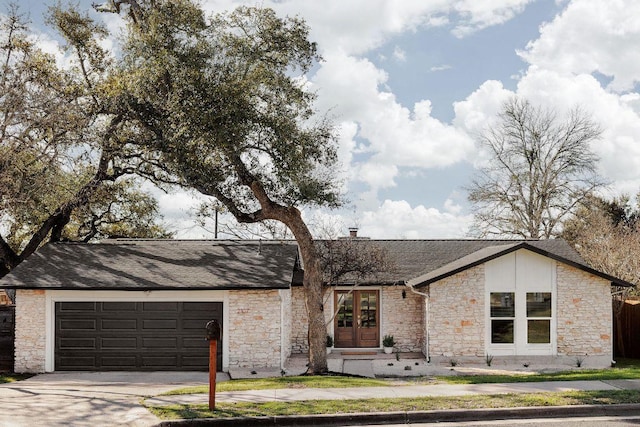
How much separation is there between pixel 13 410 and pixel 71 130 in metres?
8.22

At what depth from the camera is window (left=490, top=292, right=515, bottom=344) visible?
20094mm

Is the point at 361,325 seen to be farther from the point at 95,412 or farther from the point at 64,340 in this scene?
the point at 95,412

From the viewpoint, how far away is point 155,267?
1955cm

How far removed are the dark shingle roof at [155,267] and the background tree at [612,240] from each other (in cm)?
1249

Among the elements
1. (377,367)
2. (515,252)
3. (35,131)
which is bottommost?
(377,367)

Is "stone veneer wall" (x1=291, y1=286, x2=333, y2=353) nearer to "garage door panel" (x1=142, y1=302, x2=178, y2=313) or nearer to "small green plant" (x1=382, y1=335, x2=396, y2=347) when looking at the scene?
"small green plant" (x1=382, y1=335, x2=396, y2=347)

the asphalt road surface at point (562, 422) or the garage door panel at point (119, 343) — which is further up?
the garage door panel at point (119, 343)

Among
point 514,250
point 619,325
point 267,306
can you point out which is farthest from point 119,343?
point 619,325

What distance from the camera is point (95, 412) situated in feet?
37.6

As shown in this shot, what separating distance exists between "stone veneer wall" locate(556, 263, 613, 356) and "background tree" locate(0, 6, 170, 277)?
45.7 feet

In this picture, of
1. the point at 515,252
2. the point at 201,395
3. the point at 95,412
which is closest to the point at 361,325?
the point at 515,252

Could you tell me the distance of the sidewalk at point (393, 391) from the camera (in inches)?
473

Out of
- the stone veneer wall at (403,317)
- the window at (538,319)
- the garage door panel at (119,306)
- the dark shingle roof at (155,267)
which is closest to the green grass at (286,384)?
the dark shingle roof at (155,267)

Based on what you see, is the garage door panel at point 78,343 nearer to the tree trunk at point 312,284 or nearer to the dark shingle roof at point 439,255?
the tree trunk at point 312,284
